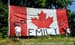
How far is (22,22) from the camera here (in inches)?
672

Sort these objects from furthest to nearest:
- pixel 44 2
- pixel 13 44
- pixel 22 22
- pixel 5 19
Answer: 1. pixel 44 2
2. pixel 5 19
3. pixel 22 22
4. pixel 13 44

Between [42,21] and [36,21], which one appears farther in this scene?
[42,21]

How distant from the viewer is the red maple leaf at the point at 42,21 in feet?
57.2

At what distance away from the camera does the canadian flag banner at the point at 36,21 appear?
55.6ft

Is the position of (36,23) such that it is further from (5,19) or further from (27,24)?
(5,19)

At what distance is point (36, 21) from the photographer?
1750 centimetres

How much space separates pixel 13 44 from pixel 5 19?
25.0 feet

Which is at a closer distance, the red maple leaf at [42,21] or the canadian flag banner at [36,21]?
the canadian flag banner at [36,21]

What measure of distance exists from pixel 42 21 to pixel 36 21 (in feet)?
1.23

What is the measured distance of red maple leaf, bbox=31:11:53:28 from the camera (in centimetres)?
1742

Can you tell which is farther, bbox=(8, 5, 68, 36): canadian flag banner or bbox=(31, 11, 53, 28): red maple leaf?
bbox=(31, 11, 53, 28): red maple leaf

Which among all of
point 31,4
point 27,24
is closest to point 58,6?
point 31,4

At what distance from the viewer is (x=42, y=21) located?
17672mm

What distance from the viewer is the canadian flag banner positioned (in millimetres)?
16953
